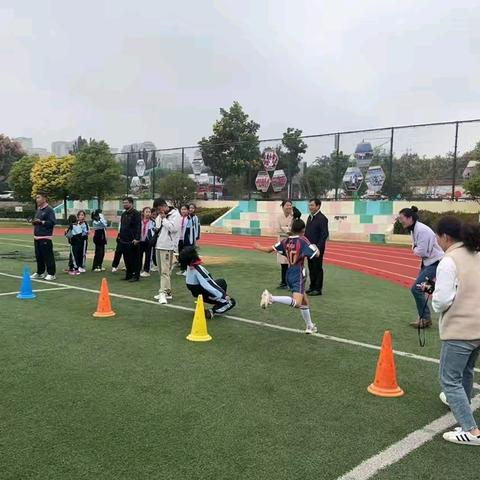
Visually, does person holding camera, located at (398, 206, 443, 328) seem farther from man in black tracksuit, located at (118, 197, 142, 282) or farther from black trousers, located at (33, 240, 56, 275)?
black trousers, located at (33, 240, 56, 275)

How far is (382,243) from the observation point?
2420 cm

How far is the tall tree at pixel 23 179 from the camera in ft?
138

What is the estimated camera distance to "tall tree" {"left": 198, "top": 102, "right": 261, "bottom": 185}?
3228cm

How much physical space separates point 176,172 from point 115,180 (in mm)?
4942

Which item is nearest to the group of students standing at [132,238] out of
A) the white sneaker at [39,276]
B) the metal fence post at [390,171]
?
the white sneaker at [39,276]

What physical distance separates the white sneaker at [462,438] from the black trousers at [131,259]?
9078 millimetres

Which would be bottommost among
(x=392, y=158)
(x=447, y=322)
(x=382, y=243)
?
(x=382, y=243)

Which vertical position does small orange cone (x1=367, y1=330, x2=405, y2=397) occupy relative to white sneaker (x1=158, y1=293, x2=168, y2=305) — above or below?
above

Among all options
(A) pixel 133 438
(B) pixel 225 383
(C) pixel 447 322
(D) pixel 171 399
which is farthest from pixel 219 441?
(C) pixel 447 322

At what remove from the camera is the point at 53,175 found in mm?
38969

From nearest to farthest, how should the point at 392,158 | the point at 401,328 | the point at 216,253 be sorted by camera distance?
the point at 401,328
the point at 216,253
the point at 392,158

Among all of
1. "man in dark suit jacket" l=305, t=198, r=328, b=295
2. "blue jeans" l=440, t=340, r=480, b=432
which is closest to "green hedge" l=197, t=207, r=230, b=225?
"man in dark suit jacket" l=305, t=198, r=328, b=295

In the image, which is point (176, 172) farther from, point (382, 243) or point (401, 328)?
point (401, 328)

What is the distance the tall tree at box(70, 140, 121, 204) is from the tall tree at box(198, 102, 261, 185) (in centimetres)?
653
